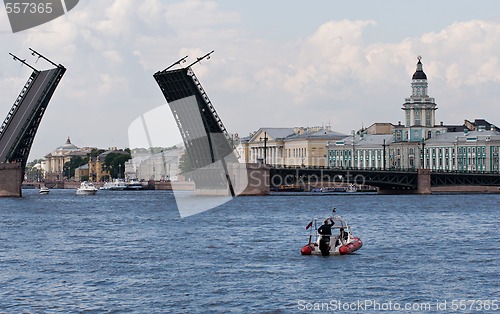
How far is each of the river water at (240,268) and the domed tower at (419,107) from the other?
4295 centimetres

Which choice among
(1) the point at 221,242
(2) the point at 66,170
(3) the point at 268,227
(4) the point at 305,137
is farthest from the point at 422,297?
(2) the point at 66,170

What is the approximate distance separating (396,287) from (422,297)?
87cm

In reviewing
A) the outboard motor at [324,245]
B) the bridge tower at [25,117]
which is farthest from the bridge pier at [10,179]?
the outboard motor at [324,245]

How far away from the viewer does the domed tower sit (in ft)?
238

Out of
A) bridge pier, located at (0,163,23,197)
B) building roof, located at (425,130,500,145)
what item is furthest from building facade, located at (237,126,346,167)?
bridge pier, located at (0,163,23,197)

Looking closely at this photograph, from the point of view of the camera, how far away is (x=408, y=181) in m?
50.5

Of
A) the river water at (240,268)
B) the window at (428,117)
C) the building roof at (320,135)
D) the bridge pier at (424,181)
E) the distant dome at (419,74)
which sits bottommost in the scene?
the river water at (240,268)

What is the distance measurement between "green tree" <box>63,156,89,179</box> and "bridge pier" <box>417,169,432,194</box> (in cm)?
7420

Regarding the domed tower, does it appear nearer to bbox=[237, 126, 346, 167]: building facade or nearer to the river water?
bbox=[237, 126, 346, 167]: building facade

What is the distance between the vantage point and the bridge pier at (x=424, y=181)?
49812 millimetres

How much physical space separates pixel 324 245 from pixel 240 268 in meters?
1.76

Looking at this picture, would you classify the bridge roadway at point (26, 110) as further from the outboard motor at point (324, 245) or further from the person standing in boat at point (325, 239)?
the outboard motor at point (324, 245)

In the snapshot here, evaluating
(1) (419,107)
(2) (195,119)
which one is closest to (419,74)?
(1) (419,107)

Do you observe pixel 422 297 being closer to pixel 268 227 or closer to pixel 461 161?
pixel 268 227
